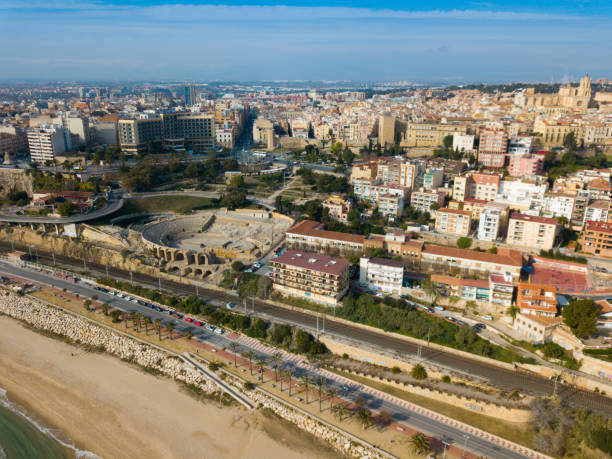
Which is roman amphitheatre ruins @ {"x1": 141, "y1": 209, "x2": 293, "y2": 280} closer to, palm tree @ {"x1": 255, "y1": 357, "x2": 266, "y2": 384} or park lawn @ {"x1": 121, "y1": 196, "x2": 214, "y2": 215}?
park lawn @ {"x1": 121, "y1": 196, "x2": 214, "y2": 215}

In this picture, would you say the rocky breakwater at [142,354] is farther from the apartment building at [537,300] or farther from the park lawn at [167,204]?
the park lawn at [167,204]

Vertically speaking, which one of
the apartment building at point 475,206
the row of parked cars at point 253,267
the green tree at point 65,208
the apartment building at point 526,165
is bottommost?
the row of parked cars at point 253,267

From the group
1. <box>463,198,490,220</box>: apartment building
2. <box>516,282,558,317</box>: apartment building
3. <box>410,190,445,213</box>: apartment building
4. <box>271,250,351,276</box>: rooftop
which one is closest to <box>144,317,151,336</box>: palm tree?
<box>271,250,351,276</box>: rooftop

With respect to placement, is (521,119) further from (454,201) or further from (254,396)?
(254,396)

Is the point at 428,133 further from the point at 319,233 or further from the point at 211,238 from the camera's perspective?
the point at 211,238

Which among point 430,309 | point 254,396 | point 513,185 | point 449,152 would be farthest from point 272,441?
point 449,152

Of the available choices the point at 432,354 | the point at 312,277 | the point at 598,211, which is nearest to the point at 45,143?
the point at 312,277

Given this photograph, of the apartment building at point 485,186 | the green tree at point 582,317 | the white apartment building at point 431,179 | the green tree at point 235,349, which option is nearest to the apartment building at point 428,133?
the white apartment building at point 431,179
